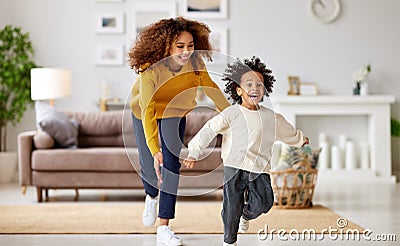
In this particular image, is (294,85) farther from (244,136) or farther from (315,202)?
(244,136)

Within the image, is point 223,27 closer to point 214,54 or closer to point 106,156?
point 106,156

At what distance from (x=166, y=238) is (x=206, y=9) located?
4337 mm

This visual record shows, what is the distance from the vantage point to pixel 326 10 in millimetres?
7281

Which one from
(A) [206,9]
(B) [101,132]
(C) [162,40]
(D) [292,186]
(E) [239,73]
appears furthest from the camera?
(A) [206,9]

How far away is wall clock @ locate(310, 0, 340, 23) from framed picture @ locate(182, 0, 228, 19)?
0.96 meters

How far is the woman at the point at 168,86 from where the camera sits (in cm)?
304

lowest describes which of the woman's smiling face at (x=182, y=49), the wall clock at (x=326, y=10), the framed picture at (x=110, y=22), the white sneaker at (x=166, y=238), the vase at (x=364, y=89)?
the white sneaker at (x=166, y=238)

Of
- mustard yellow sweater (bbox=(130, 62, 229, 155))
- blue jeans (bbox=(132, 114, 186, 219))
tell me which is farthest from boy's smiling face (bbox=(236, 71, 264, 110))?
blue jeans (bbox=(132, 114, 186, 219))

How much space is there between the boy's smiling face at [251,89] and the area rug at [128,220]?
39.3 inches

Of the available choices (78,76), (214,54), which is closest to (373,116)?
(78,76)

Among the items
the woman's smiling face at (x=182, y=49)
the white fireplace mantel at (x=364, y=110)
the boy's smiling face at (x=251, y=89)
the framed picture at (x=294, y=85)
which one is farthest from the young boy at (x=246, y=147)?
the framed picture at (x=294, y=85)

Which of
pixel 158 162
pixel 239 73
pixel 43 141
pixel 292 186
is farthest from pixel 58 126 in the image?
pixel 239 73

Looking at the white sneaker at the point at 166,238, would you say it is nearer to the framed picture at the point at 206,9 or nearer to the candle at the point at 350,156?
the candle at the point at 350,156

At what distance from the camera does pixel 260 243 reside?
3.30 metres
